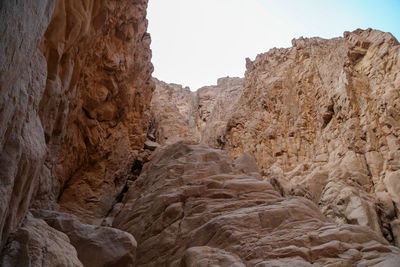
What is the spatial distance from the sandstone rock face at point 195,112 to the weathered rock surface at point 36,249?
13.5 meters

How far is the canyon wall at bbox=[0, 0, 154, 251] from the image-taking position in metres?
4.84

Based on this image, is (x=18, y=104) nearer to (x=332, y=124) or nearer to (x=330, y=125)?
(x=332, y=124)

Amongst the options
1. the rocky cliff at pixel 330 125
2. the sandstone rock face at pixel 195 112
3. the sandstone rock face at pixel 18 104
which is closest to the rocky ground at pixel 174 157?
the sandstone rock face at pixel 18 104

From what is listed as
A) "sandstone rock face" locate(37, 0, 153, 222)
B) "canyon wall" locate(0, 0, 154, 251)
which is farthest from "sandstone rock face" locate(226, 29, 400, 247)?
"canyon wall" locate(0, 0, 154, 251)

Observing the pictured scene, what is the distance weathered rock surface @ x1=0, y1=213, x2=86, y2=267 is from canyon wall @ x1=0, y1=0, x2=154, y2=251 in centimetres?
26

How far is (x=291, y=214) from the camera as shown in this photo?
10.3m

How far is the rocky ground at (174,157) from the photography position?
19.7 feet

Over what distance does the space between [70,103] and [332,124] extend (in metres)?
21.0

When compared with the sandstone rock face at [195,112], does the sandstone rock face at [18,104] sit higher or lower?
lower

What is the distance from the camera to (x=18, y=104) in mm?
5102

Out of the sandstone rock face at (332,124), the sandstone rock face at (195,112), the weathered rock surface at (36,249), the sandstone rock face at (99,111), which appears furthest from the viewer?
the sandstone rock face at (195,112)

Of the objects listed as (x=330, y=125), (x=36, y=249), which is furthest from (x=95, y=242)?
(x=330, y=125)

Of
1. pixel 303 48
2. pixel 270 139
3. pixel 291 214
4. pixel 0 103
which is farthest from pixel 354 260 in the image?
pixel 303 48

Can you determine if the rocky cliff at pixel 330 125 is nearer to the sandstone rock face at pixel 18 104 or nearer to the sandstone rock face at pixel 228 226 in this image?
the sandstone rock face at pixel 228 226
